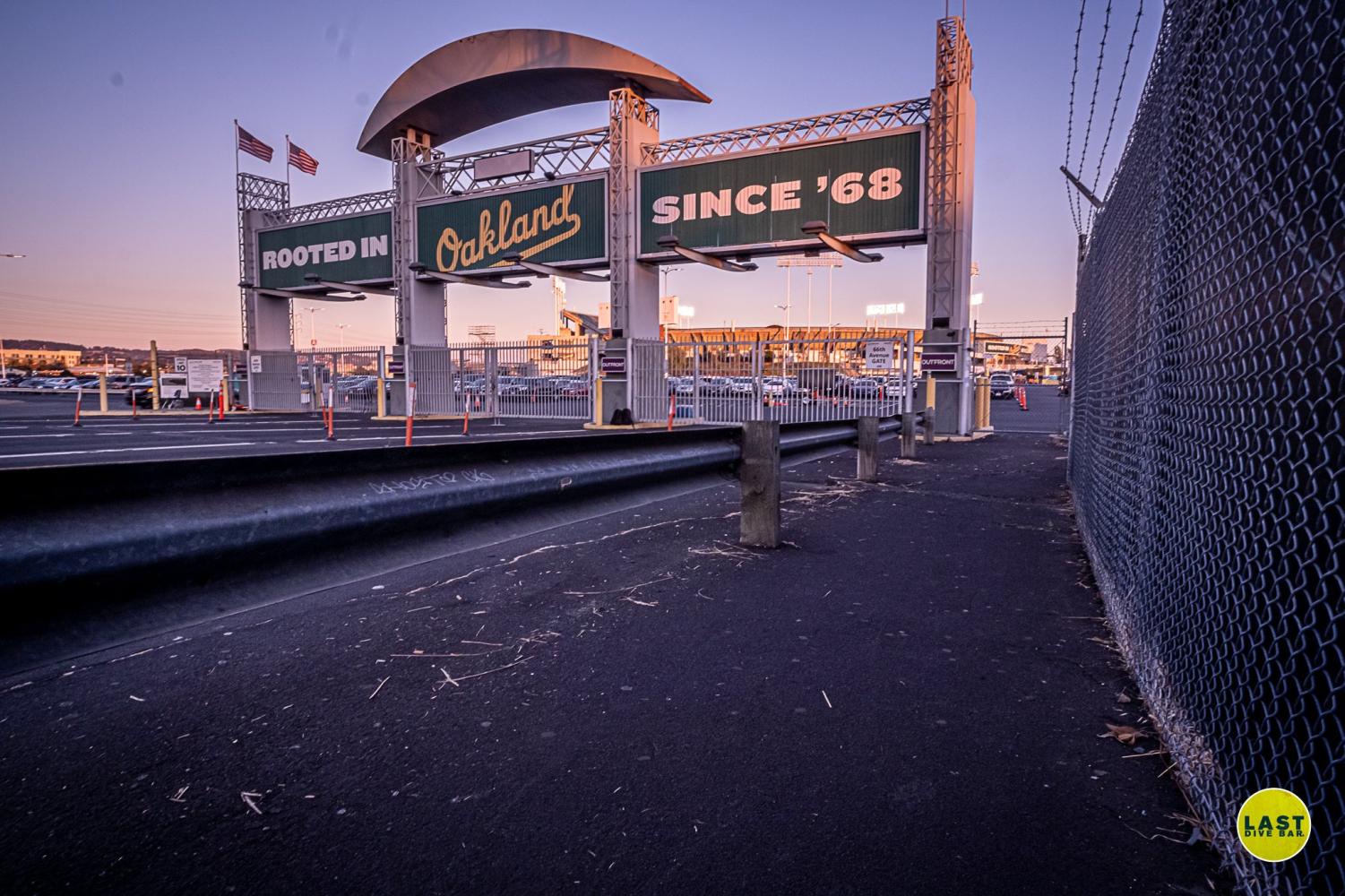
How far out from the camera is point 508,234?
83.6 feet

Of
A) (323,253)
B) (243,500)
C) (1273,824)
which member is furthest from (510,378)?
(1273,824)

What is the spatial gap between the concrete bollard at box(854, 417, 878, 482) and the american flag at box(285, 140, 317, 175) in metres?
30.0

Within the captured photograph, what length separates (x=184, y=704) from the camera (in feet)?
9.70

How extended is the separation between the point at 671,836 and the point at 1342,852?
1547 mm

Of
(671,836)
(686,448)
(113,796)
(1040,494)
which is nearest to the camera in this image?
(671,836)

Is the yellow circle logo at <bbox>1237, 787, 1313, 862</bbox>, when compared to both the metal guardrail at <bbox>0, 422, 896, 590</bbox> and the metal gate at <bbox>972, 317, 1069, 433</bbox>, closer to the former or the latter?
the metal guardrail at <bbox>0, 422, 896, 590</bbox>

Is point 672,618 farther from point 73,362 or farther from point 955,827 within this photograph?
point 73,362

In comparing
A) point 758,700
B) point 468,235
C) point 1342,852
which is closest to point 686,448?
point 758,700

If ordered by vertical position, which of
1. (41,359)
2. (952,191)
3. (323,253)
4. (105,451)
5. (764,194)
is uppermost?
(41,359)

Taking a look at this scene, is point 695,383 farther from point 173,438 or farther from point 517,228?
point 173,438

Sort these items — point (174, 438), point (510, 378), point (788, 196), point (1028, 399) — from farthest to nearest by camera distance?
point (1028, 399) < point (510, 378) < point (788, 196) < point (174, 438)

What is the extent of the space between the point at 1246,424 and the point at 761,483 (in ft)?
12.3

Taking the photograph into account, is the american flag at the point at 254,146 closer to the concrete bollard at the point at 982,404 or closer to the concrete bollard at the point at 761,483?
the concrete bollard at the point at 982,404

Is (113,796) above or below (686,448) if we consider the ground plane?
below
